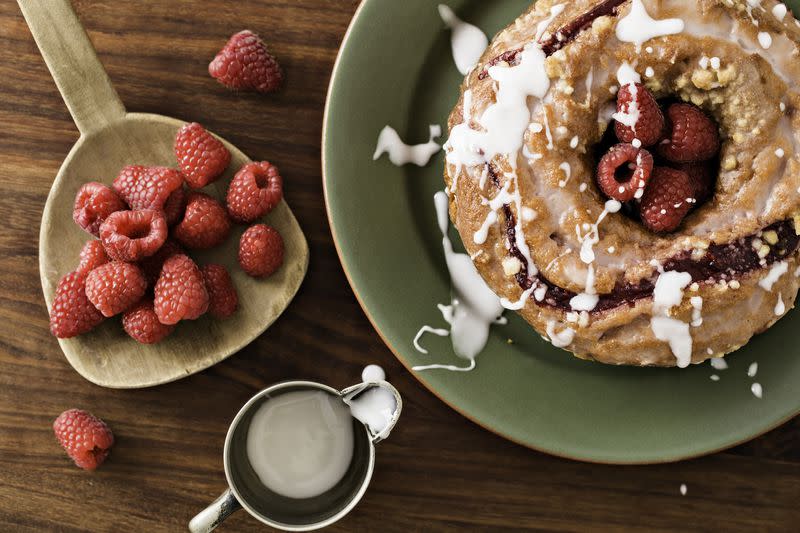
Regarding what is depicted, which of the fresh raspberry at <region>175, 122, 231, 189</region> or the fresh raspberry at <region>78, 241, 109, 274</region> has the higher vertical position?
the fresh raspberry at <region>175, 122, 231, 189</region>

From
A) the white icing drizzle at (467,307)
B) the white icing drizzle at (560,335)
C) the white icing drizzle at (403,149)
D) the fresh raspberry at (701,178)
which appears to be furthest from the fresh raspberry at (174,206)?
the fresh raspberry at (701,178)

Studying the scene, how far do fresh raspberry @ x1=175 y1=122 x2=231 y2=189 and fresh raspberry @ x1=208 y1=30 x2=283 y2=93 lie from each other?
0.15 meters

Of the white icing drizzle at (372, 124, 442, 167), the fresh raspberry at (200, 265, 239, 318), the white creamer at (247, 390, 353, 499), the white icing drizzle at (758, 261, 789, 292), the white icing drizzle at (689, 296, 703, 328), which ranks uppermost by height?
the white icing drizzle at (758, 261, 789, 292)

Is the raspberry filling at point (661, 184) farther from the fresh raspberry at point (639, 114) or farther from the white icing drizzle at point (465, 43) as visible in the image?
the white icing drizzle at point (465, 43)

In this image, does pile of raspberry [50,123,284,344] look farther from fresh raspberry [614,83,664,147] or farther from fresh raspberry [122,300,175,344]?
fresh raspberry [614,83,664,147]

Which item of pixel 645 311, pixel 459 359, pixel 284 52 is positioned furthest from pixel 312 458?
pixel 284 52

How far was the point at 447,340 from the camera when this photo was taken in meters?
1.79

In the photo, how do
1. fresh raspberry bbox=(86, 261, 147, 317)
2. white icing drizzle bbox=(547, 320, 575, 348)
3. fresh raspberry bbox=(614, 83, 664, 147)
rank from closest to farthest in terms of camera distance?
fresh raspberry bbox=(614, 83, 664, 147), white icing drizzle bbox=(547, 320, 575, 348), fresh raspberry bbox=(86, 261, 147, 317)

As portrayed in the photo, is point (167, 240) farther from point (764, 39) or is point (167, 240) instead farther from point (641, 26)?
point (764, 39)

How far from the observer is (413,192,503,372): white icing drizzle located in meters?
1.80

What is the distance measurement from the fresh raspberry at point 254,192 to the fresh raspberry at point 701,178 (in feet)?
3.05

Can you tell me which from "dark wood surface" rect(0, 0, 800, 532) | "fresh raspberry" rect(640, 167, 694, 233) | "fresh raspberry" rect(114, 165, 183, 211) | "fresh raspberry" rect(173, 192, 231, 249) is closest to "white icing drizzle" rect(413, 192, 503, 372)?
"dark wood surface" rect(0, 0, 800, 532)

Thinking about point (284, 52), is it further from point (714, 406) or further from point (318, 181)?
point (714, 406)

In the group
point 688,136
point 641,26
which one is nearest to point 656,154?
point 688,136
